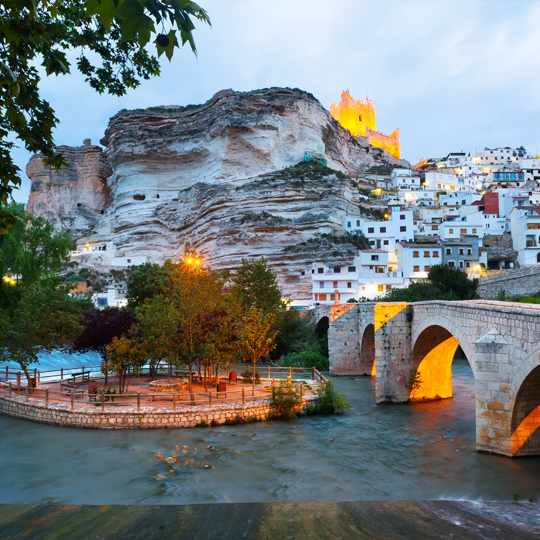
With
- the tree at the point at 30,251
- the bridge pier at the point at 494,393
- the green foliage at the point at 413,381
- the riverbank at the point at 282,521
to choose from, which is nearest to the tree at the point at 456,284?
the green foliage at the point at 413,381

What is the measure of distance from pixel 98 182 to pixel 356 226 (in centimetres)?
4869

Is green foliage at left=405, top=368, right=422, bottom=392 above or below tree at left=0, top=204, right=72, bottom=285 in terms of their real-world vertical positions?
below

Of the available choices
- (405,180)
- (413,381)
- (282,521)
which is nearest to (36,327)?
(282,521)

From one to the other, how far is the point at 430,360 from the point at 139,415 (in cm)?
1127

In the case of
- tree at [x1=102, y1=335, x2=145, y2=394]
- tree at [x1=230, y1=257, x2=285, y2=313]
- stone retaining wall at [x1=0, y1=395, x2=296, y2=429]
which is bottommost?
stone retaining wall at [x1=0, y1=395, x2=296, y2=429]

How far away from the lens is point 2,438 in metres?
13.5

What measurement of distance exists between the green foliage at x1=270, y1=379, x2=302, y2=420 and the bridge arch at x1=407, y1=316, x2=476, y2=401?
4789 mm

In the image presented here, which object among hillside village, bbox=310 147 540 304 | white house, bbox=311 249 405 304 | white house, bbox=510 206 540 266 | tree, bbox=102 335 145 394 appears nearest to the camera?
tree, bbox=102 335 145 394

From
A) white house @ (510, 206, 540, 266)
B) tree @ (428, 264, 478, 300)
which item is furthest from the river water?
white house @ (510, 206, 540, 266)

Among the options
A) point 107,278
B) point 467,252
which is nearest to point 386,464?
point 467,252

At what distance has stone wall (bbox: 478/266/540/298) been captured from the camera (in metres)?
31.4

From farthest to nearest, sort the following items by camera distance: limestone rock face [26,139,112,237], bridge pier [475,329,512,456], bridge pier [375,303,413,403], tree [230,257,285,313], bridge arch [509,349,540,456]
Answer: limestone rock face [26,139,112,237]
tree [230,257,285,313]
bridge pier [375,303,413,403]
bridge pier [475,329,512,456]
bridge arch [509,349,540,456]

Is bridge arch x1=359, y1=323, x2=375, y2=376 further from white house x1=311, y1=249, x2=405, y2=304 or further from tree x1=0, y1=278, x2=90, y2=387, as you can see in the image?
white house x1=311, y1=249, x2=405, y2=304

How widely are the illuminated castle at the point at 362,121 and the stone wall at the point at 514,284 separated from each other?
272ft
